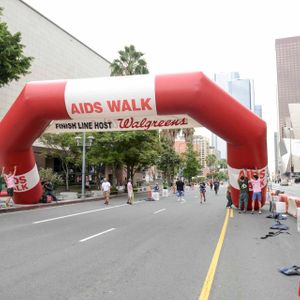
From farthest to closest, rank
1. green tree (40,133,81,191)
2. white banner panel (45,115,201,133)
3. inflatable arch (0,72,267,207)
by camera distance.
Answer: green tree (40,133,81,191) → white banner panel (45,115,201,133) → inflatable arch (0,72,267,207)

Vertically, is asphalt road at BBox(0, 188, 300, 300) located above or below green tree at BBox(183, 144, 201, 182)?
below

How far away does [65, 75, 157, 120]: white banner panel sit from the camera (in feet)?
40.1

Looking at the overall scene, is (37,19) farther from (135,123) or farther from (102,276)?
(102,276)

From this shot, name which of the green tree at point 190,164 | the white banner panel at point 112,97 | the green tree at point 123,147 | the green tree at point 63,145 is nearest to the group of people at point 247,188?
the white banner panel at point 112,97

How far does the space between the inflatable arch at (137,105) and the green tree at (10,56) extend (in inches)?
Answer: 172

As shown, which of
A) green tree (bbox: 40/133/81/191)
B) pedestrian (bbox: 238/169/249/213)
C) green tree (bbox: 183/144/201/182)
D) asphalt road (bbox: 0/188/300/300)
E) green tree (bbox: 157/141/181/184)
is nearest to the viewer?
asphalt road (bbox: 0/188/300/300)

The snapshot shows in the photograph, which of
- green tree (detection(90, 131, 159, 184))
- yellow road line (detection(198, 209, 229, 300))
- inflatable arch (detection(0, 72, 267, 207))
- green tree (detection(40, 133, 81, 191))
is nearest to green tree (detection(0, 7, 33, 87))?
inflatable arch (detection(0, 72, 267, 207))

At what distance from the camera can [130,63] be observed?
136ft

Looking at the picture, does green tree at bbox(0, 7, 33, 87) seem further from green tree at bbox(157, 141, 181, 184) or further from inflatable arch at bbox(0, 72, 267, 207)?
green tree at bbox(157, 141, 181, 184)

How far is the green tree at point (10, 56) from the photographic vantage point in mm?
16766

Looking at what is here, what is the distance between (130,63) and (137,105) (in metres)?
30.3

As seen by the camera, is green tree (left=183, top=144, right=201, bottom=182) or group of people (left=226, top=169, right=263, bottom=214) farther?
green tree (left=183, top=144, right=201, bottom=182)

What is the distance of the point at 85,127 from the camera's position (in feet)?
47.2

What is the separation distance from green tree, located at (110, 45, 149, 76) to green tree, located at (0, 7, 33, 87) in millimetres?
23545
